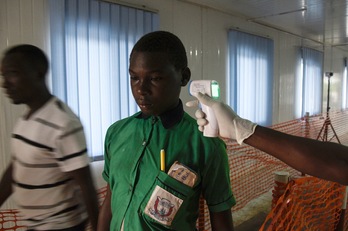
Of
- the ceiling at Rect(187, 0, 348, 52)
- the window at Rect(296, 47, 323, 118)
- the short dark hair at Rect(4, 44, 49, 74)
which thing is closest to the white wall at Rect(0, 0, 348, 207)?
the ceiling at Rect(187, 0, 348, 52)

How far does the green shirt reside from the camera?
2.76ft

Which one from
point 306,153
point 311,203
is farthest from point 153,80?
point 311,203

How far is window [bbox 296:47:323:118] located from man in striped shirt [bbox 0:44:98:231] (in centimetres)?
662

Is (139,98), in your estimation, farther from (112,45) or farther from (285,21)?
(285,21)

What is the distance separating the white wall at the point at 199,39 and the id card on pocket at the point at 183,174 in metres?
2.27

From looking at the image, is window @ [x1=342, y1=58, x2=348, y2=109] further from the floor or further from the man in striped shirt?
the man in striped shirt

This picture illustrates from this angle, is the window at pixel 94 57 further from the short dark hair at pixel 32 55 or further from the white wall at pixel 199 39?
the short dark hair at pixel 32 55

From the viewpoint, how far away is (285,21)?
17.5 feet

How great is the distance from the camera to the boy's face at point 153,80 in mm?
845

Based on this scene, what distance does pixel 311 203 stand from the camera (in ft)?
7.43

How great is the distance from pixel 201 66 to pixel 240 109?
3.85 feet

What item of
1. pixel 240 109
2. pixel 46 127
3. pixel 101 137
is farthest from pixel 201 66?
pixel 46 127

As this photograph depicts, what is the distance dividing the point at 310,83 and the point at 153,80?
7366 millimetres

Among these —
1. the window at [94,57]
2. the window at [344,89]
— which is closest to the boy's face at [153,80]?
the window at [94,57]
